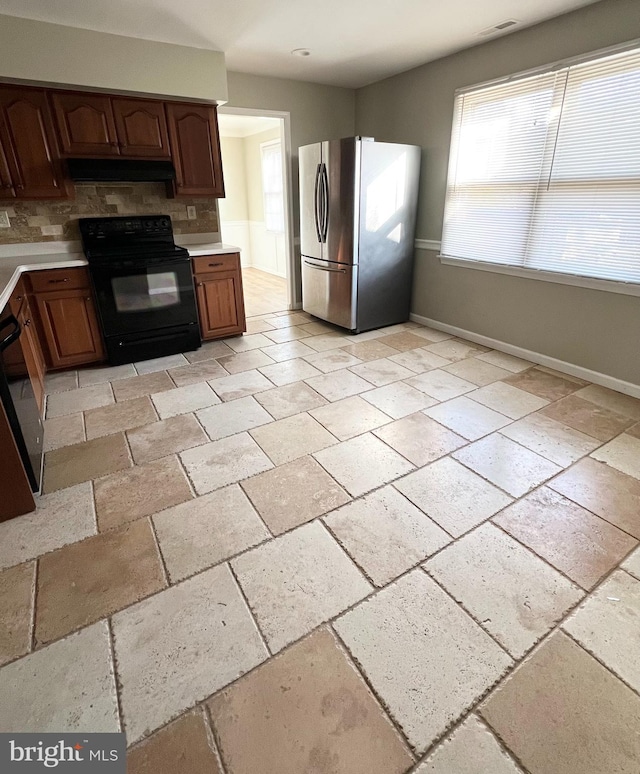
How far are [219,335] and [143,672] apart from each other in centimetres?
324

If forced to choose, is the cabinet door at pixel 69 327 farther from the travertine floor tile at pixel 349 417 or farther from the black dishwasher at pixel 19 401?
the travertine floor tile at pixel 349 417

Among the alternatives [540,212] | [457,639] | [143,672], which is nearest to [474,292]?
[540,212]

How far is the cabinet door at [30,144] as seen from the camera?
3057 millimetres

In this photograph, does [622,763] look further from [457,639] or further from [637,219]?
[637,219]

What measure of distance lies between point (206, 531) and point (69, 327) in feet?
8.13

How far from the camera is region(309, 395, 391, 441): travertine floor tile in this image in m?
2.63

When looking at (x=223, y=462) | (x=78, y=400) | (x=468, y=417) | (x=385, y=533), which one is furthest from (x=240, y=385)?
(x=385, y=533)

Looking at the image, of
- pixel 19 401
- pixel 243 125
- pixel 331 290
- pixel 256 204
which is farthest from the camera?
pixel 256 204

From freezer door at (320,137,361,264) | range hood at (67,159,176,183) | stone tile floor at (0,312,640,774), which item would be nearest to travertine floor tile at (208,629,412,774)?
stone tile floor at (0,312,640,774)

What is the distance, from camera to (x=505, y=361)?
3.70m

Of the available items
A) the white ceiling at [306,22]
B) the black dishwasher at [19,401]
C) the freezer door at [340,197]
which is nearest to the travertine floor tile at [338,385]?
the freezer door at [340,197]

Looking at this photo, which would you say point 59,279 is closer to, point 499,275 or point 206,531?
point 206,531

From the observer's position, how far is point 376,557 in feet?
5.62

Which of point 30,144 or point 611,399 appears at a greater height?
point 30,144
